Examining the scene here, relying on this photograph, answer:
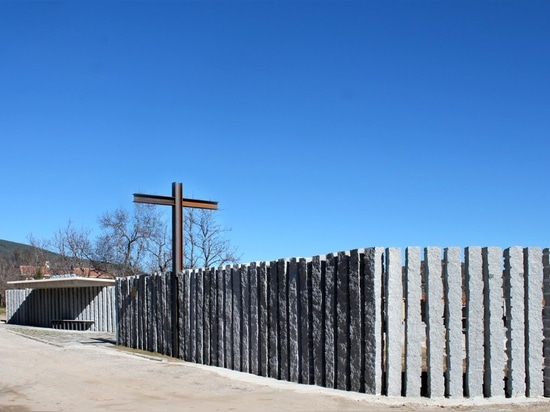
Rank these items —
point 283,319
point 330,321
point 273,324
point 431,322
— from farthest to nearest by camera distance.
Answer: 1. point 273,324
2. point 283,319
3. point 330,321
4. point 431,322

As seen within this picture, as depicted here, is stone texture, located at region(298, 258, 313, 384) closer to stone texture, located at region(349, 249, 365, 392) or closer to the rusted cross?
stone texture, located at region(349, 249, 365, 392)

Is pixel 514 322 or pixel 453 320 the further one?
pixel 514 322

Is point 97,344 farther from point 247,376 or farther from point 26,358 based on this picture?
point 247,376

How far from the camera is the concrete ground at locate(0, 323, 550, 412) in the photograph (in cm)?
964

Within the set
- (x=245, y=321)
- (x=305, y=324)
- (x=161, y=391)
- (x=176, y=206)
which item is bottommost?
(x=161, y=391)

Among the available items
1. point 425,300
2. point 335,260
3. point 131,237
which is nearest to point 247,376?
point 335,260

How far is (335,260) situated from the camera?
1116 centimetres

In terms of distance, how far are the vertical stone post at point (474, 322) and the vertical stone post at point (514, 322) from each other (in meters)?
0.48

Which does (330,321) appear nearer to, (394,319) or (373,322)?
(373,322)

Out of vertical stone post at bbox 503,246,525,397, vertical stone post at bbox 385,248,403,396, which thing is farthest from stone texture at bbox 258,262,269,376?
vertical stone post at bbox 503,246,525,397

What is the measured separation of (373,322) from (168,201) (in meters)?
9.13

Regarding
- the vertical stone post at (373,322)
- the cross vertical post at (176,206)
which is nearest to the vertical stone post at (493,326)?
the vertical stone post at (373,322)

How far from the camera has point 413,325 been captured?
10.2 m

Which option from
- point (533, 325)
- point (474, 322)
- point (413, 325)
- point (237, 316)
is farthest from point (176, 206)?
point (533, 325)
